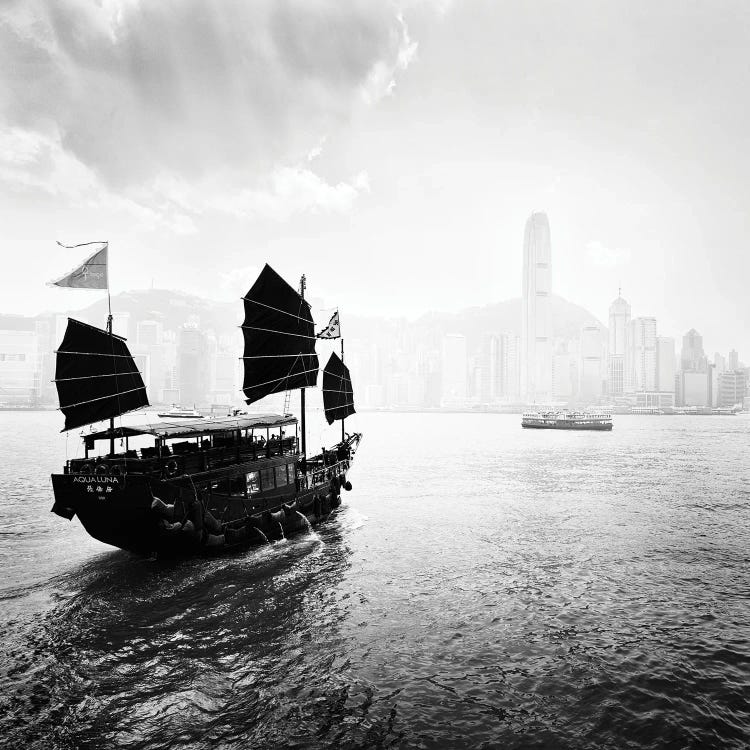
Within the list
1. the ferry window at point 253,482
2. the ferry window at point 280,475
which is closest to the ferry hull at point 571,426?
the ferry window at point 280,475

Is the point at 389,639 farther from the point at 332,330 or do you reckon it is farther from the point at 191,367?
the point at 191,367

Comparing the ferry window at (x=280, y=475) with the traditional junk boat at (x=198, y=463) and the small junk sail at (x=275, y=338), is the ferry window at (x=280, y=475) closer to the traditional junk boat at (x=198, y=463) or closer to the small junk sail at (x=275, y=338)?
the traditional junk boat at (x=198, y=463)

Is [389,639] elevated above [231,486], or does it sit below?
below

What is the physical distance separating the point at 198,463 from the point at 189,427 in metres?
1.29

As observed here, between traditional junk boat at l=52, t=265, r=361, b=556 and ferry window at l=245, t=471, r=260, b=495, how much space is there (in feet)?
0.12

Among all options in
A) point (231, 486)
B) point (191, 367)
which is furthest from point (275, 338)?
point (191, 367)

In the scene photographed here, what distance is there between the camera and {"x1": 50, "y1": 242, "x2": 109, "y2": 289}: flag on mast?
1933cm

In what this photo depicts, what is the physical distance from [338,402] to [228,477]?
14.5 m

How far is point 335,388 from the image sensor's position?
31469 millimetres

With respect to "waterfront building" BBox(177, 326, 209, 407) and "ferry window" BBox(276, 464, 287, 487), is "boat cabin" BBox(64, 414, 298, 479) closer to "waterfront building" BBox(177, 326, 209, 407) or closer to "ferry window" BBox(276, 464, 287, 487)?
"ferry window" BBox(276, 464, 287, 487)

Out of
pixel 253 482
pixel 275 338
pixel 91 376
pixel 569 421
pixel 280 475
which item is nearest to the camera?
pixel 253 482

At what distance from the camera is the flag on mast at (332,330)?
88.5 feet

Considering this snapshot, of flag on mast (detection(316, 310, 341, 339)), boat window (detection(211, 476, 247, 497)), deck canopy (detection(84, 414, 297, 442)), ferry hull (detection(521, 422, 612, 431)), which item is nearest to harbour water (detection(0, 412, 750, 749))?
boat window (detection(211, 476, 247, 497))

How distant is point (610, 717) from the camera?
9312 millimetres
